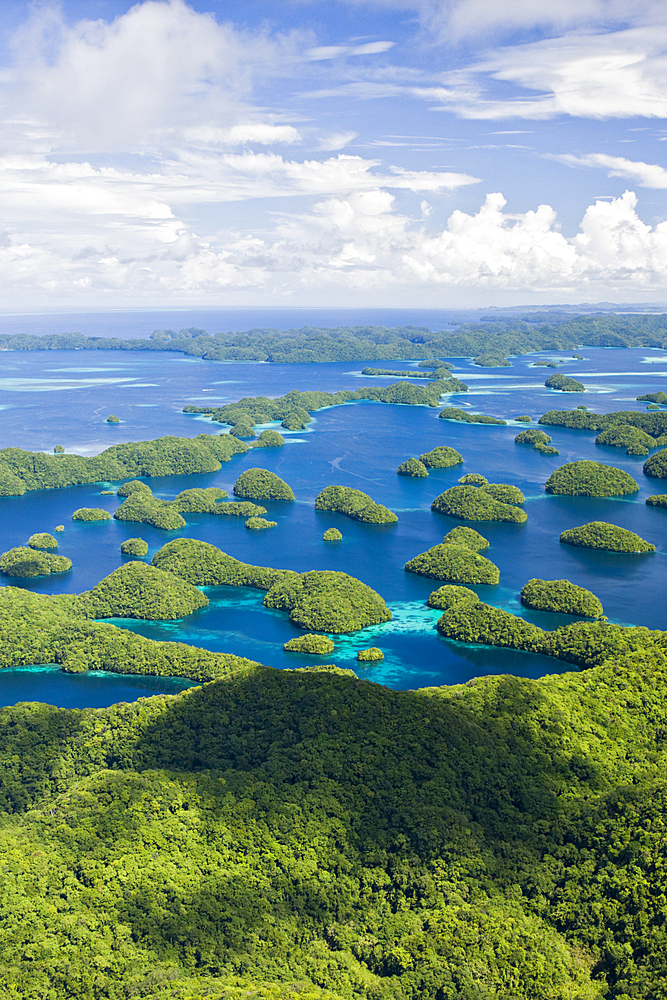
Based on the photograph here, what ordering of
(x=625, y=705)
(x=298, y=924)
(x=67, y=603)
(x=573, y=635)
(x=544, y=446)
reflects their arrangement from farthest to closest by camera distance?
(x=544, y=446)
(x=67, y=603)
(x=573, y=635)
(x=625, y=705)
(x=298, y=924)

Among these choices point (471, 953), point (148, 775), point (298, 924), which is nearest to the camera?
point (471, 953)

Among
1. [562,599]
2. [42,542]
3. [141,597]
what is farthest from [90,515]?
[562,599]

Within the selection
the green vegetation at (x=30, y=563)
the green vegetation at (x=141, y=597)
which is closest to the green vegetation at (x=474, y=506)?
the green vegetation at (x=141, y=597)

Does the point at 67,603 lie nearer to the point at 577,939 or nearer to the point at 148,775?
the point at 148,775

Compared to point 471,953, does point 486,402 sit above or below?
above

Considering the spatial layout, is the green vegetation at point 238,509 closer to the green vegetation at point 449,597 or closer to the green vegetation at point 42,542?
the green vegetation at point 42,542

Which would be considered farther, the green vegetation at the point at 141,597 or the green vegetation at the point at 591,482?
the green vegetation at the point at 591,482

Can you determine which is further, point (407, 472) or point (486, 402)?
point (486, 402)

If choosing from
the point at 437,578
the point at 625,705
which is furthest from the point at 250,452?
the point at 625,705
